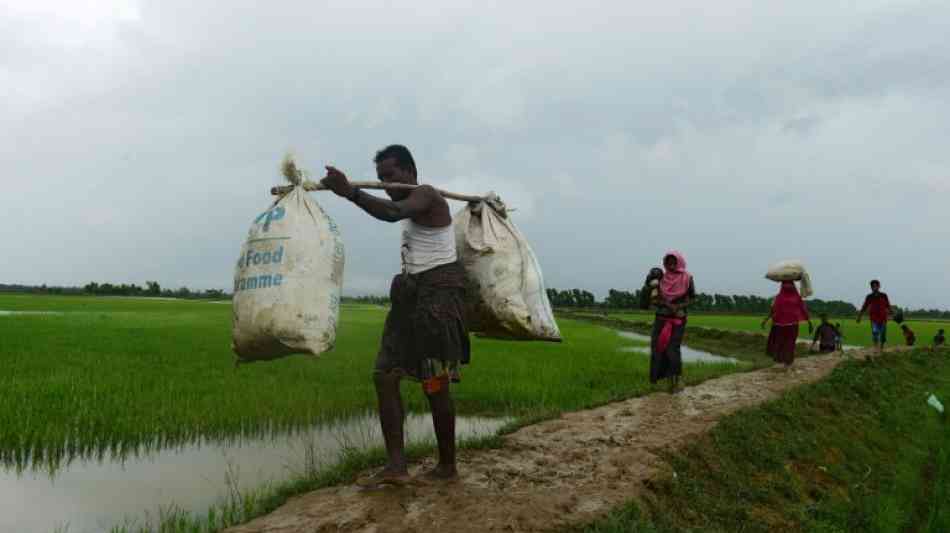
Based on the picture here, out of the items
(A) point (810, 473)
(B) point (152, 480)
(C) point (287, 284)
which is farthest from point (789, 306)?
(B) point (152, 480)

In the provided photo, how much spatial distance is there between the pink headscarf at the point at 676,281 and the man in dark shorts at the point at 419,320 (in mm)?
3975

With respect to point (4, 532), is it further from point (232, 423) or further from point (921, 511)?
point (921, 511)

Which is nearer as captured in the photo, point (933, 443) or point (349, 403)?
point (933, 443)

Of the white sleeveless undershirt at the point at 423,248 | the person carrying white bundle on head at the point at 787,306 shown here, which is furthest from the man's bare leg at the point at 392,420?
the person carrying white bundle on head at the point at 787,306

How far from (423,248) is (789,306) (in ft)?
21.8

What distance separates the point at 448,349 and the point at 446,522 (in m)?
0.70

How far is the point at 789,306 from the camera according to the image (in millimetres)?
7750

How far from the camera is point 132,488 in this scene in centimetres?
341

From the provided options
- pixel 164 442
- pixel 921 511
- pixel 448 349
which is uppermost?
pixel 448 349

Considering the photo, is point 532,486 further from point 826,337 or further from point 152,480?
point 826,337

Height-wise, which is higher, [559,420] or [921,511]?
[559,420]

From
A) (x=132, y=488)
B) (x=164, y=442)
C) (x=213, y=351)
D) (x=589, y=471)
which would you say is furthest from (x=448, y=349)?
(x=213, y=351)

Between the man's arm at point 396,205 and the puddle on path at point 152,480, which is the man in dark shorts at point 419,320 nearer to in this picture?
the man's arm at point 396,205

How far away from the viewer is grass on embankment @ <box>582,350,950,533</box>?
10.1 feet
